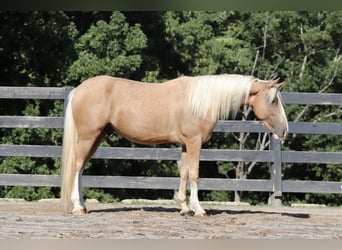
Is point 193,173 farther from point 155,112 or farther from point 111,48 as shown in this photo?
point 111,48

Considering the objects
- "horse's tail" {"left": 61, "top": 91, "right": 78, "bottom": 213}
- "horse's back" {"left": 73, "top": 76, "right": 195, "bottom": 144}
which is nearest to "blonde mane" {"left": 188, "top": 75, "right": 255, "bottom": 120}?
"horse's back" {"left": 73, "top": 76, "right": 195, "bottom": 144}

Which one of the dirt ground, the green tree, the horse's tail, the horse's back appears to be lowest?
the dirt ground

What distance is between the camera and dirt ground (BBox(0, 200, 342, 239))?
3934 millimetres

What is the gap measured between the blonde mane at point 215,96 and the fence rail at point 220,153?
60.8 inches

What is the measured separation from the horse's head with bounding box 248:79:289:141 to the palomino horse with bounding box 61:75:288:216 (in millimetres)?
10

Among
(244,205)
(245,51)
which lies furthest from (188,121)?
(245,51)

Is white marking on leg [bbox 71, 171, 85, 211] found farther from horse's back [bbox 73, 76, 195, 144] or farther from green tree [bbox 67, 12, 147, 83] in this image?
green tree [bbox 67, 12, 147, 83]

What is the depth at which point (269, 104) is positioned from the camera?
19.2 ft

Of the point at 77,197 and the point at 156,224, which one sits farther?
the point at 77,197

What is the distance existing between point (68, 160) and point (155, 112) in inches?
38.4

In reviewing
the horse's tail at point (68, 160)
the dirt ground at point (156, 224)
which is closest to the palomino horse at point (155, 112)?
the horse's tail at point (68, 160)

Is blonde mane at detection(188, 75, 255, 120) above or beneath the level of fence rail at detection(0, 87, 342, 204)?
above

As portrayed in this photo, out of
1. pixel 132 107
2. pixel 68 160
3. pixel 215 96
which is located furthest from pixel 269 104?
pixel 68 160

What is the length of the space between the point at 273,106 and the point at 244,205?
195 cm
